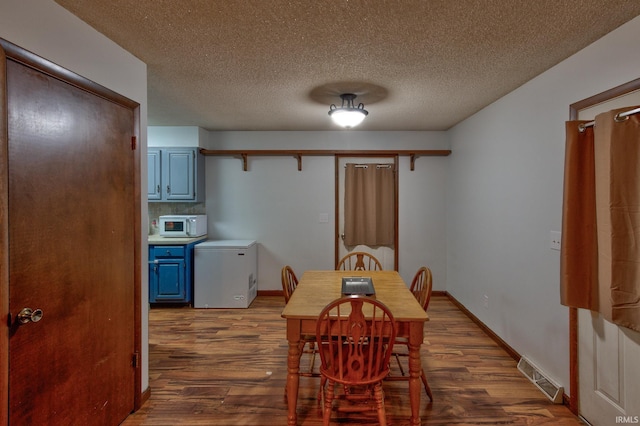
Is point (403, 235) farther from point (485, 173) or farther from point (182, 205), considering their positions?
point (182, 205)

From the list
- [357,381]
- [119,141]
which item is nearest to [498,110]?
[357,381]

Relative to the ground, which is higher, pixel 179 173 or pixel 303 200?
pixel 179 173

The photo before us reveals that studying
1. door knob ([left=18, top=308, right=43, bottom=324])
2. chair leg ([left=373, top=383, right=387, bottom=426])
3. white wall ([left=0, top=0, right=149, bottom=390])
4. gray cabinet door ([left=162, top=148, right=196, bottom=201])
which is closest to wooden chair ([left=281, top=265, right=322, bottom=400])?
chair leg ([left=373, top=383, right=387, bottom=426])

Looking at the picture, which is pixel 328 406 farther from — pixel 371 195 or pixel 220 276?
pixel 371 195


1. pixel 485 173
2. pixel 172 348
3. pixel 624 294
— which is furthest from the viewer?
pixel 485 173

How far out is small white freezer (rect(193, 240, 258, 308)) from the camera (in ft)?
12.7

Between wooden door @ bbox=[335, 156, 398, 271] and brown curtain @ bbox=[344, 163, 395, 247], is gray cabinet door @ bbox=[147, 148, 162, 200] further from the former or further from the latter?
brown curtain @ bbox=[344, 163, 395, 247]

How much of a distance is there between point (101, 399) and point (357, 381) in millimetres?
1480

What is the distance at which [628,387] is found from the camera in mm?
1639

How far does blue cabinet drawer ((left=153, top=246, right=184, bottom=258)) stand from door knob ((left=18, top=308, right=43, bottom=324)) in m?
2.53

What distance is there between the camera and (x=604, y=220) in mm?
1619

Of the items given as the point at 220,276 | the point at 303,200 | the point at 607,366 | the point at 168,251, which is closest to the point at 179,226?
the point at 168,251

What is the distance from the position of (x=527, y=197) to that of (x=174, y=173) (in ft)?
13.2

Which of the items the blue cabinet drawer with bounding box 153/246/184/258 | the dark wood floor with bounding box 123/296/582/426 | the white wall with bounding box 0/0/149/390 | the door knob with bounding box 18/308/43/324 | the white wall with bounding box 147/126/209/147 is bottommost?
the dark wood floor with bounding box 123/296/582/426
